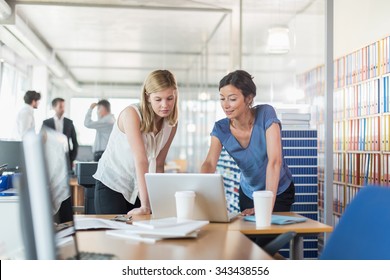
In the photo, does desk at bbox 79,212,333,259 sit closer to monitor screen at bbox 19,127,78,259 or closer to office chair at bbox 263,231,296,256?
office chair at bbox 263,231,296,256

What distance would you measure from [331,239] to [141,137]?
105 centimetres

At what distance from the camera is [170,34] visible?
30.9 feet

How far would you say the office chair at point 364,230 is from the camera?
48.6 inches

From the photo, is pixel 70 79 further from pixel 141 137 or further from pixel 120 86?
pixel 141 137

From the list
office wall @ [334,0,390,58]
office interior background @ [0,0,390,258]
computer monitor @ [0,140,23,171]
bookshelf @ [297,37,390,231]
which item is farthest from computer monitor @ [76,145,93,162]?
computer monitor @ [0,140,23,171]

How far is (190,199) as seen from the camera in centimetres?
180

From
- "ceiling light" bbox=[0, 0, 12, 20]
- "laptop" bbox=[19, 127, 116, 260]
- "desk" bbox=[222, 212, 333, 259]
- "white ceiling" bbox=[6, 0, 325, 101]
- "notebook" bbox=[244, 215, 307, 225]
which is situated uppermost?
"white ceiling" bbox=[6, 0, 325, 101]

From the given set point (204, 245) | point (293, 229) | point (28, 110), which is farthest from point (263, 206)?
point (28, 110)

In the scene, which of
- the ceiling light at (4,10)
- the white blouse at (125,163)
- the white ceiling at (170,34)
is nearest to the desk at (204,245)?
the white blouse at (125,163)

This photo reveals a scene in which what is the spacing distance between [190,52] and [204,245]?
1003 centimetres

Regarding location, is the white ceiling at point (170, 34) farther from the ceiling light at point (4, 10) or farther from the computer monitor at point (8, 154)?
the computer monitor at point (8, 154)

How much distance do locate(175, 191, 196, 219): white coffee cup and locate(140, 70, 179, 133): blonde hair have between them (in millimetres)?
482

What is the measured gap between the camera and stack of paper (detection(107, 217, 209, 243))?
1.49 meters

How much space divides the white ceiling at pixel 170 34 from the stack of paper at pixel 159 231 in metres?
3.01
